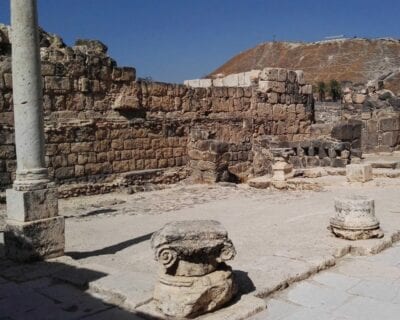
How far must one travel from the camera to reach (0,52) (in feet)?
32.6

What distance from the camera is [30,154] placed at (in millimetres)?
5648

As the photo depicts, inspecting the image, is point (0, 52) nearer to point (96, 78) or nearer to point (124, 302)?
point (96, 78)

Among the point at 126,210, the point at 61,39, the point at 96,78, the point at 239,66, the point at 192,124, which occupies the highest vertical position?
the point at 239,66

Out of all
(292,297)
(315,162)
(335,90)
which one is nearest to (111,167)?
(315,162)

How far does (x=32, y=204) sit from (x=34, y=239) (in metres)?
0.41

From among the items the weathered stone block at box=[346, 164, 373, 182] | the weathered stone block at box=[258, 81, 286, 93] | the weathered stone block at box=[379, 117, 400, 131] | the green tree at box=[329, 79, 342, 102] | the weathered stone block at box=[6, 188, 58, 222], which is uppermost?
the green tree at box=[329, 79, 342, 102]

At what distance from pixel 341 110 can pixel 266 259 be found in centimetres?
2025

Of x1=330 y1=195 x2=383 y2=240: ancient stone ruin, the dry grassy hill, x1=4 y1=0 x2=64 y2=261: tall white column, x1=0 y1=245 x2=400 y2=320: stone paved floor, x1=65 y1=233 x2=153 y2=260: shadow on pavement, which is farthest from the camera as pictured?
the dry grassy hill

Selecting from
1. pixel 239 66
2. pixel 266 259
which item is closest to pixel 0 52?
pixel 266 259

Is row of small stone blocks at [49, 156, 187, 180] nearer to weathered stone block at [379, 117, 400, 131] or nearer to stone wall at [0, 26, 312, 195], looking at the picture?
stone wall at [0, 26, 312, 195]

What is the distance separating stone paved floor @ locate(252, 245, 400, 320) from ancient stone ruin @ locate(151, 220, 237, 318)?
1.35ft

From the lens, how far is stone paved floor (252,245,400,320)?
12.8ft

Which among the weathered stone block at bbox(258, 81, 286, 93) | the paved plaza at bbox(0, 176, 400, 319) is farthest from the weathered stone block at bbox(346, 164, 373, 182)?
the weathered stone block at bbox(258, 81, 286, 93)

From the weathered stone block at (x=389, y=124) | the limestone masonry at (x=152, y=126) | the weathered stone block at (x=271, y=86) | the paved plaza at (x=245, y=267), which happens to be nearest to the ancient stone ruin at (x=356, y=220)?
the paved plaza at (x=245, y=267)
